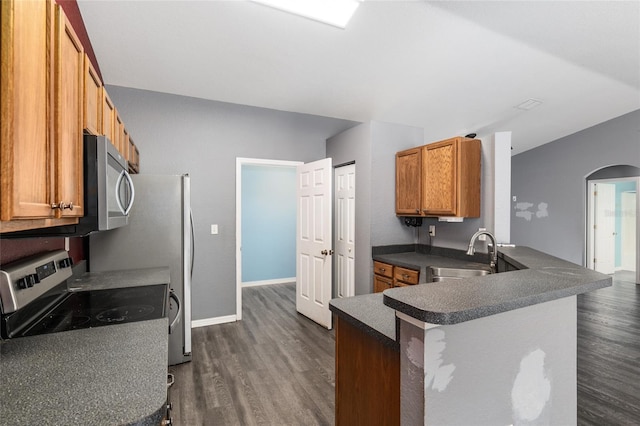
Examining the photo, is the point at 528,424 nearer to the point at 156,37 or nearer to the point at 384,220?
the point at 384,220

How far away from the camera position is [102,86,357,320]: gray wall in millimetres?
3555

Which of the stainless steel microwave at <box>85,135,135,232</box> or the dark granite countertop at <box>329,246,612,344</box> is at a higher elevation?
the stainless steel microwave at <box>85,135,135,232</box>

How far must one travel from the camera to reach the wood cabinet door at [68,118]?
1.00 m

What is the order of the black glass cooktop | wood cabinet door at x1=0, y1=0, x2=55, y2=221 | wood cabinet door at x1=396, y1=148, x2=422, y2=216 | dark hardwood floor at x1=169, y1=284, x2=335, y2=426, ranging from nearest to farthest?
wood cabinet door at x1=0, y1=0, x2=55, y2=221
the black glass cooktop
dark hardwood floor at x1=169, y1=284, x2=335, y2=426
wood cabinet door at x1=396, y1=148, x2=422, y2=216

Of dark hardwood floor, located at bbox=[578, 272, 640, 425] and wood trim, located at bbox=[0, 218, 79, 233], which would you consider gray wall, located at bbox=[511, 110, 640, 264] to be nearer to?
dark hardwood floor, located at bbox=[578, 272, 640, 425]

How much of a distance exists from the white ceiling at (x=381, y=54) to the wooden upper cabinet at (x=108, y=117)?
2.66 ft

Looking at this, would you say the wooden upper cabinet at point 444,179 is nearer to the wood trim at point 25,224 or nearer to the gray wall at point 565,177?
the wood trim at point 25,224

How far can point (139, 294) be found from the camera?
75.3 inches

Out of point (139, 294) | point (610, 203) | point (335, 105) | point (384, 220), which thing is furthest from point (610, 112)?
point (139, 294)

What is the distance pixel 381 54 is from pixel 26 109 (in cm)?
262

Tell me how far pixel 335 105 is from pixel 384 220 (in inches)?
57.1

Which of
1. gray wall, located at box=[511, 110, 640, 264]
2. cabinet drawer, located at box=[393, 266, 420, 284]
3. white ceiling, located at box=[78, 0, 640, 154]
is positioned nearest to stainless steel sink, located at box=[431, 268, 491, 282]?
cabinet drawer, located at box=[393, 266, 420, 284]

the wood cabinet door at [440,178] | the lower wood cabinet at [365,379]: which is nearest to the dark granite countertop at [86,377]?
the lower wood cabinet at [365,379]

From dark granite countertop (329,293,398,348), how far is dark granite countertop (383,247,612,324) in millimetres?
182
